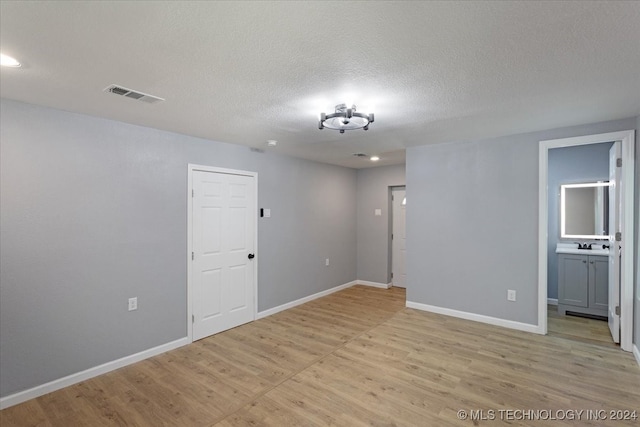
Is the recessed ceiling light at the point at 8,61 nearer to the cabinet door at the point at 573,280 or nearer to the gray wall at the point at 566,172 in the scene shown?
the cabinet door at the point at 573,280

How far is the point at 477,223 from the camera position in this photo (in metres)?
4.16

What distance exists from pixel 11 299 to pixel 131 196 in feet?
4.06

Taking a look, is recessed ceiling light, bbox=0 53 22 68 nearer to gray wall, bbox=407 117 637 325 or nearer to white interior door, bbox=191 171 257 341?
white interior door, bbox=191 171 257 341

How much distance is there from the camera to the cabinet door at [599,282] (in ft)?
13.6

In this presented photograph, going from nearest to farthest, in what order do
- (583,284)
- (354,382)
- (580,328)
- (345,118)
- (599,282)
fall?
(345,118) → (354,382) → (580,328) → (599,282) → (583,284)

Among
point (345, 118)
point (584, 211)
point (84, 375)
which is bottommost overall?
point (84, 375)

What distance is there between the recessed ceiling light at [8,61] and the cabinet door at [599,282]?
6.21m

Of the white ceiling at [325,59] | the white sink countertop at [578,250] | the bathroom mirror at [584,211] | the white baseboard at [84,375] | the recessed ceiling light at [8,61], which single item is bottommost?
the white baseboard at [84,375]

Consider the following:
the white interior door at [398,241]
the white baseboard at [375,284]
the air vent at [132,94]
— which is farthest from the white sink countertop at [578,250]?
the air vent at [132,94]

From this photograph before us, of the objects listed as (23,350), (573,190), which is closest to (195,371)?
(23,350)

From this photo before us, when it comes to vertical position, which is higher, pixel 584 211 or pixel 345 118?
pixel 345 118

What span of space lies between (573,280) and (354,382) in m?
3.69

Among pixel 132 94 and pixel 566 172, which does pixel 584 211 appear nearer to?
pixel 566 172

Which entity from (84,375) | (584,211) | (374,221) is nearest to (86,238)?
(84,375)
